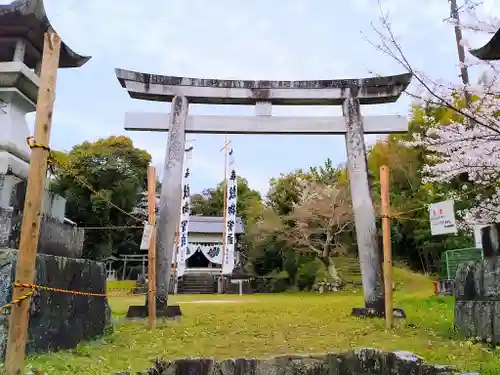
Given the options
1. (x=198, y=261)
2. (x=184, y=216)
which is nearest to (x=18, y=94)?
(x=184, y=216)

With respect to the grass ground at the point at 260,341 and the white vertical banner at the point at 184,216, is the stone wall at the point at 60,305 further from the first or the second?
the white vertical banner at the point at 184,216

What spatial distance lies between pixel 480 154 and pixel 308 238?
13820 mm

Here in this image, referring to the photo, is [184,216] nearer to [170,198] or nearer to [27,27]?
[170,198]

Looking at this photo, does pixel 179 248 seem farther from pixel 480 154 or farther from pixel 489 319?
pixel 489 319

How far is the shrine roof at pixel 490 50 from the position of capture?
15.5 feet

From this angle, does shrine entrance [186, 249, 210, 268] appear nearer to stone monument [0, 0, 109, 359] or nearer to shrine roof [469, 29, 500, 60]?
stone monument [0, 0, 109, 359]

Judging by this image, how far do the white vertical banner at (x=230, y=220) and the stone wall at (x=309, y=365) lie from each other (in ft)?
51.7

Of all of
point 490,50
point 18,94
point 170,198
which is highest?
point 490,50

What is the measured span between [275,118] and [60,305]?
5616mm

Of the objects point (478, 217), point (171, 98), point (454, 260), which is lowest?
point (454, 260)

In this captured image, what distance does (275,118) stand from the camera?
874 cm

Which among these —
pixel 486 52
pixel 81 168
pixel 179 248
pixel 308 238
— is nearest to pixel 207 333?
pixel 486 52

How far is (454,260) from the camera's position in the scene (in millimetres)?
14094

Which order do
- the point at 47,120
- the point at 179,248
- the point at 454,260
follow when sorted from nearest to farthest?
the point at 47,120 → the point at 454,260 → the point at 179,248
